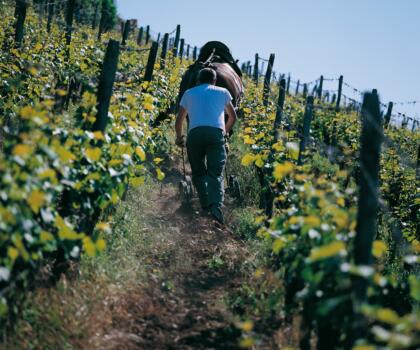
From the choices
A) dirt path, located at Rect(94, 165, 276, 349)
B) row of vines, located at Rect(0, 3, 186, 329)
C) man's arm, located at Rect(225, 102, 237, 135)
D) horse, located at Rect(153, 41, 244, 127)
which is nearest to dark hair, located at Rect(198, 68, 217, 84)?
man's arm, located at Rect(225, 102, 237, 135)

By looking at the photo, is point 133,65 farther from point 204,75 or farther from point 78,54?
point 204,75

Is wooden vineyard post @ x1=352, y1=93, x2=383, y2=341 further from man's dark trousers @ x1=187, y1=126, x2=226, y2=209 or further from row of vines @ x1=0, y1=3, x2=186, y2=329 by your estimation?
man's dark trousers @ x1=187, y1=126, x2=226, y2=209

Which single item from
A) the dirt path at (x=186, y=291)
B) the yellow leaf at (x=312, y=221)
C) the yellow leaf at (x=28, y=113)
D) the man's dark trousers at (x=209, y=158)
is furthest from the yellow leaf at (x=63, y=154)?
the man's dark trousers at (x=209, y=158)

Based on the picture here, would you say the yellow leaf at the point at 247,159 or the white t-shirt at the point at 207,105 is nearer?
the yellow leaf at the point at 247,159

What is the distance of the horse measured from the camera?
27.5 ft

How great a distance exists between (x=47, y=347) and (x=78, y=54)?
8.46 metres

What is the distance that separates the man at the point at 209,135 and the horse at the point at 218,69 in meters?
1.77

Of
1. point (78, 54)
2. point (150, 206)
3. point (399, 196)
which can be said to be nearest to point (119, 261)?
point (150, 206)

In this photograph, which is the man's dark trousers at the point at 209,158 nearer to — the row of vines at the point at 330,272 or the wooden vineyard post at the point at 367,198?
the row of vines at the point at 330,272

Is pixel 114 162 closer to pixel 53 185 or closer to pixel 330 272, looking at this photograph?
pixel 53 185

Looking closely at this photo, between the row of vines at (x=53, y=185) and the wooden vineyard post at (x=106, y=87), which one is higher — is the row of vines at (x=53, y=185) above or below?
below

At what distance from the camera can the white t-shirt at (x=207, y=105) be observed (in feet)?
20.9

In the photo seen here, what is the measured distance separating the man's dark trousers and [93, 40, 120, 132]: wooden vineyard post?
7.06 ft

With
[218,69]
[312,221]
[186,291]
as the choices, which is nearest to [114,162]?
[186,291]
